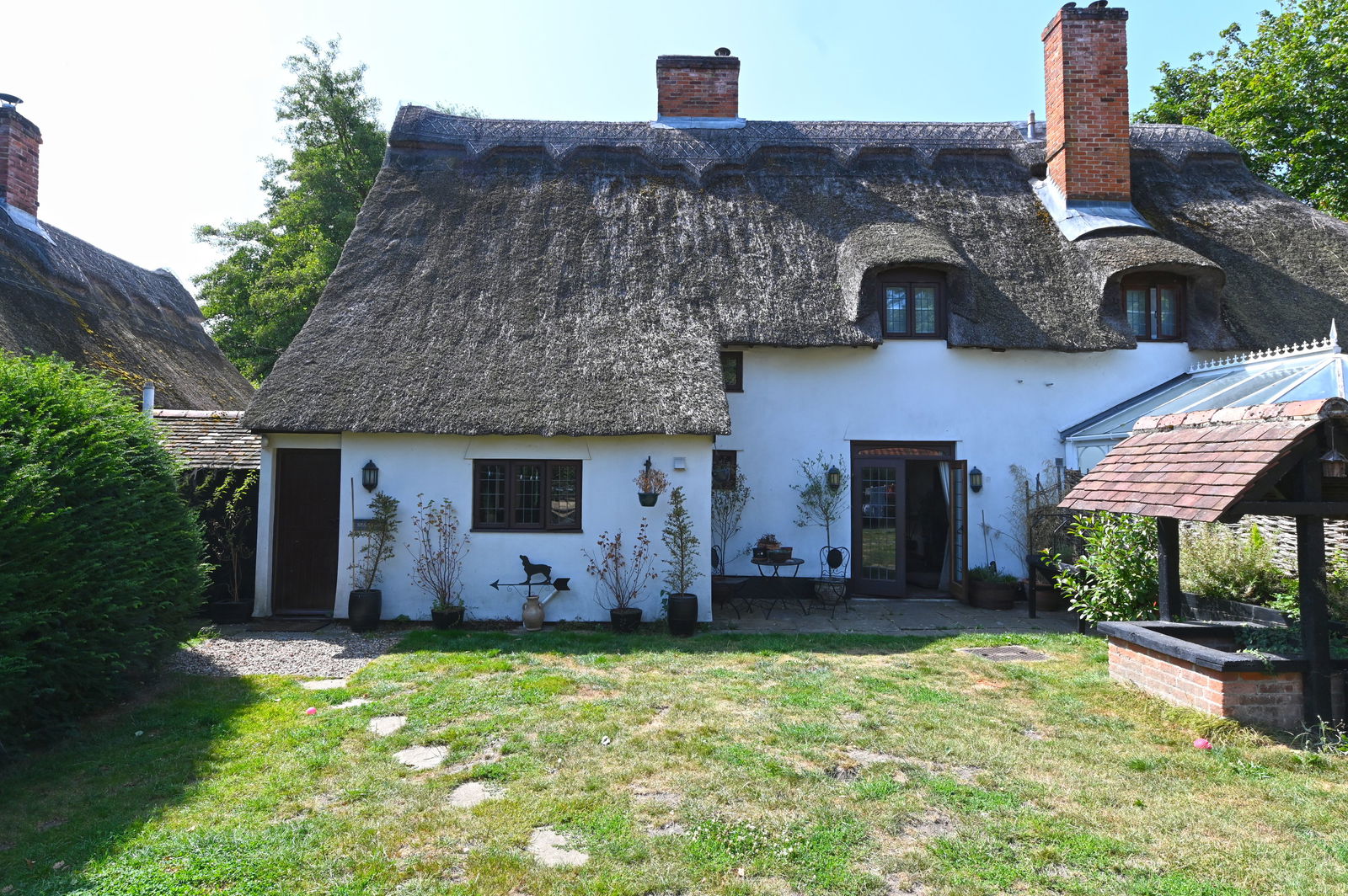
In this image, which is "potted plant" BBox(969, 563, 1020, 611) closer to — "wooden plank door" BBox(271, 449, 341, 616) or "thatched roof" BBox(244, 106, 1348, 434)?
"thatched roof" BBox(244, 106, 1348, 434)

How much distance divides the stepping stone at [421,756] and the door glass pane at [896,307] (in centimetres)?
903

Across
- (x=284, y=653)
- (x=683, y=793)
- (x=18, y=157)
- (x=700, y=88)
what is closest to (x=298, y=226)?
(x=18, y=157)

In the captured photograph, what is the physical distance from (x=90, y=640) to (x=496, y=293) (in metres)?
6.94

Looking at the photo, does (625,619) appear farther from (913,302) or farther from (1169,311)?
(1169,311)

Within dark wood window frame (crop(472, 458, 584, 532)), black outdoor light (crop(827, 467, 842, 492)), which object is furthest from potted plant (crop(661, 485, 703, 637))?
black outdoor light (crop(827, 467, 842, 492))

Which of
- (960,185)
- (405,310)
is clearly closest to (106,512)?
(405,310)

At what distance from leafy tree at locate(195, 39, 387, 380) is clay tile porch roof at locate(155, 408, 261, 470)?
30.7 feet

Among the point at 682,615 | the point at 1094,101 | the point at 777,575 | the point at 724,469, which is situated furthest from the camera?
the point at 1094,101

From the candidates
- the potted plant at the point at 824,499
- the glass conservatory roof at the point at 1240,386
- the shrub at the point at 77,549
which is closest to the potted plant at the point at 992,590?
the potted plant at the point at 824,499

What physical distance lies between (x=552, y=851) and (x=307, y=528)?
25.6 ft

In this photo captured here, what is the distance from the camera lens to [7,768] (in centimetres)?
507

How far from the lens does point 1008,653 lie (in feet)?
27.0

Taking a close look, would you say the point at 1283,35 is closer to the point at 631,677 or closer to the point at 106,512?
the point at 631,677

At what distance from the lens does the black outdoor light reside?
37.6 feet
